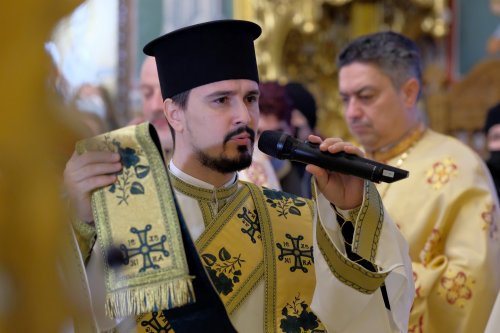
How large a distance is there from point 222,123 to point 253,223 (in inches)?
11.7

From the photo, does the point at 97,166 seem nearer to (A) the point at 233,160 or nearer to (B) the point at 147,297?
(B) the point at 147,297

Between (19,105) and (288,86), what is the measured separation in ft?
16.3

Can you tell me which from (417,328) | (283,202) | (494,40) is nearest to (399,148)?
(417,328)

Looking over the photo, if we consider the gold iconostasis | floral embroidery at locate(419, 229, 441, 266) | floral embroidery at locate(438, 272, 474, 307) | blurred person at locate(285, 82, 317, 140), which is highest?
the gold iconostasis

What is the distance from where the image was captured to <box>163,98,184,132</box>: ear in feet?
7.93

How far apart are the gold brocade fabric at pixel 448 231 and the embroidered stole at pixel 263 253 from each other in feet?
3.47

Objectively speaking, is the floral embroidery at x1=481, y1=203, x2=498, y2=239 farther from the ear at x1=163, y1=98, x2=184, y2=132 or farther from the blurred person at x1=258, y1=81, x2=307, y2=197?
the ear at x1=163, y1=98, x2=184, y2=132

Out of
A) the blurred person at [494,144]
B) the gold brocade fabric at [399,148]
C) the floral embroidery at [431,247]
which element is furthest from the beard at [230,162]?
the blurred person at [494,144]

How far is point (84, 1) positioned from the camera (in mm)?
752

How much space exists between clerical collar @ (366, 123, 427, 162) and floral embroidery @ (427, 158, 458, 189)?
18 cm

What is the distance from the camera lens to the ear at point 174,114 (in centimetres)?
242

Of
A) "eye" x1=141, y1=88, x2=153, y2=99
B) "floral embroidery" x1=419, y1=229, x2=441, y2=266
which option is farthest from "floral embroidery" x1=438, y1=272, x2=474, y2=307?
"eye" x1=141, y1=88, x2=153, y2=99

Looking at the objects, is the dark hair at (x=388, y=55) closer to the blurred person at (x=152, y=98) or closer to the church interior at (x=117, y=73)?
the blurred person at (x=152, y=98)

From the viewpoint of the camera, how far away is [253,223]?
2.38 meters
